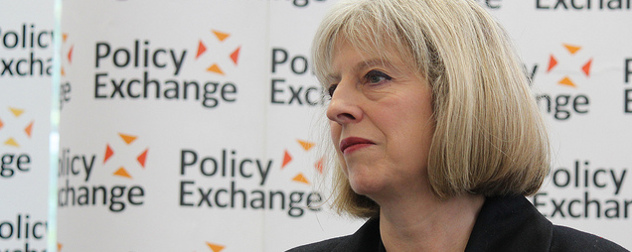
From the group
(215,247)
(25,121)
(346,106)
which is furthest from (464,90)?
(25,121)

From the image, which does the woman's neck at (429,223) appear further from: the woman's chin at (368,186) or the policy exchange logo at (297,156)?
the policy exchange logo at (297,156)

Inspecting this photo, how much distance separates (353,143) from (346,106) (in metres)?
0.07

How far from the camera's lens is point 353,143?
1402 millimetres

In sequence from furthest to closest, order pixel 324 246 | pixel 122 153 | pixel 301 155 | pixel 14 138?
pixel 14 138 < pixel 301 155 < pixel 122 153 < pixel 324 246

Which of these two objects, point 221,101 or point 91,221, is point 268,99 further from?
point 91,221

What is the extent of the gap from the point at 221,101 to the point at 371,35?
1.11 metres

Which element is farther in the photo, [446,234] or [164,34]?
[164,34]

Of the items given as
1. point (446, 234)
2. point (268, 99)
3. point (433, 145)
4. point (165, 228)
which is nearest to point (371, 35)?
point (433, 145)

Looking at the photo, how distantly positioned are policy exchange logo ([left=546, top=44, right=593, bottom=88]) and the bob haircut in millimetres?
1025

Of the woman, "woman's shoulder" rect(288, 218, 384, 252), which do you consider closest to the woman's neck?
the woman

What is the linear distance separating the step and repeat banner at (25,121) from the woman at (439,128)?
1.53 metres

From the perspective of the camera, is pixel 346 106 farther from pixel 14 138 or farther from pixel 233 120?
pixel 14 138

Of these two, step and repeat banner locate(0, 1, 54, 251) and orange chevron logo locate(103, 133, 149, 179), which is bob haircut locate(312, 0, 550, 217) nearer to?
orange chevron logo locate(103, 133, 149, 179)

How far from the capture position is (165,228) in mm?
2389
